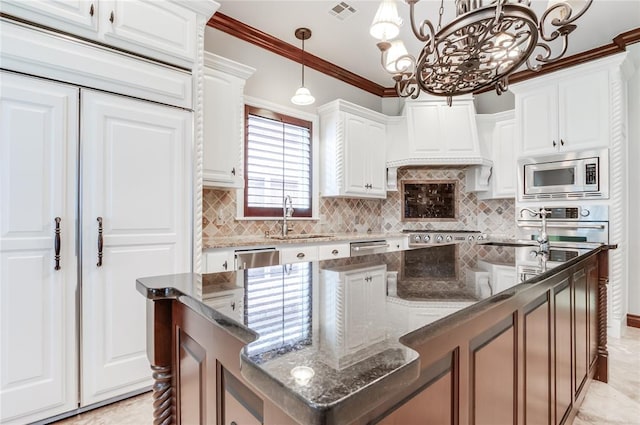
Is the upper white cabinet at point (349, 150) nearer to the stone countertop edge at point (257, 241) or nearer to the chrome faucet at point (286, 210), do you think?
the chrome faucet at point (286, 210)

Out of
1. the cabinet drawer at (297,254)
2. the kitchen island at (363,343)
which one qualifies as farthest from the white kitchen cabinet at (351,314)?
the cabinet drawer at (297,254)

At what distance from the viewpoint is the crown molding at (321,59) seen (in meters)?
3.23

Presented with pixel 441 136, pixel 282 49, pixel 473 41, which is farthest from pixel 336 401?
pixel 441 136

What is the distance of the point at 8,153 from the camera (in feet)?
5.28

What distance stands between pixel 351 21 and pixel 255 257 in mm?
2470

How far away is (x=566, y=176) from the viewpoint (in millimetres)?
3439

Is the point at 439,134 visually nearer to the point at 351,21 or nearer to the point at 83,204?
the point at 351,21

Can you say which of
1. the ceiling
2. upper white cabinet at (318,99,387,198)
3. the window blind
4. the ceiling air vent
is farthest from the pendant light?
the window blind

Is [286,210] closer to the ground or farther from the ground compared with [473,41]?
closer to the ground

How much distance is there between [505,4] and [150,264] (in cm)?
228

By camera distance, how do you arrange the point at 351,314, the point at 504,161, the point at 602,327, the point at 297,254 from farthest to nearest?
the point at 504,161 → the point at 297,254 → the point at 602,327 → the point at 351,314

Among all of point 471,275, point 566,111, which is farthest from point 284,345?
point 566,111

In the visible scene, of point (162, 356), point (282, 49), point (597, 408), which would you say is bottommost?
point (597, 408)

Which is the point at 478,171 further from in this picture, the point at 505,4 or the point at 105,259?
the point at 105,259
